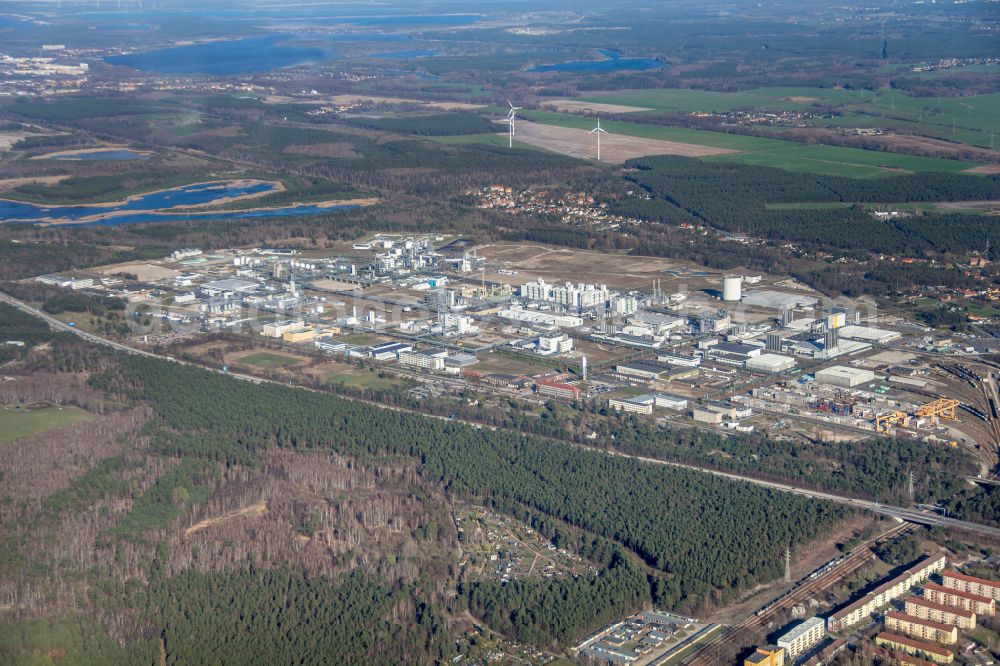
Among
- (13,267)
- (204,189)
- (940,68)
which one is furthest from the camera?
(940,68)

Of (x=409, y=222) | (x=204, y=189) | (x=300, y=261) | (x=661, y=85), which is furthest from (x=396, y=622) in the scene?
(x=661, y=85)

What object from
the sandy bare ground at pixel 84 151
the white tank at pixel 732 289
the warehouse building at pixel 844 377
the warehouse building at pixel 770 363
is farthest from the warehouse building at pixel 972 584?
the sandy bare ground at pixel 84 151

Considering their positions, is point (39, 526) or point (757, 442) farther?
point (757, 442)

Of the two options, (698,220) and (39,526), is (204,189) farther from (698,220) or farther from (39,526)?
(39,526)

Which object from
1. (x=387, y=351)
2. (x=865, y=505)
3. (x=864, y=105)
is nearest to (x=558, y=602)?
(x=865, y=505)

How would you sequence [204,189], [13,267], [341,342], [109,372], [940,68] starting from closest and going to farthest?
[109,372], [341,342], [13,267], [204,189], [940,68]

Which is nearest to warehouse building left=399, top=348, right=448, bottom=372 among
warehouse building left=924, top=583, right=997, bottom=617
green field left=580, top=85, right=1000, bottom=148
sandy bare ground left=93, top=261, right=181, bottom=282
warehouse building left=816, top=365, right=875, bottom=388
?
warehouse building left=816, top=365, right=875, bottom=388
